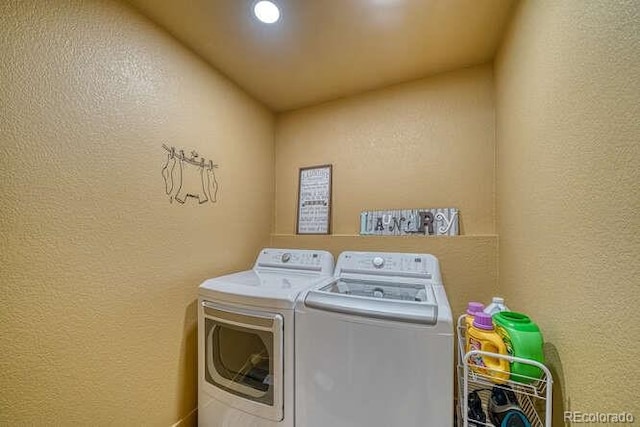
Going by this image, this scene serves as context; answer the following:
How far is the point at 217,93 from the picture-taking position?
1.68 meters

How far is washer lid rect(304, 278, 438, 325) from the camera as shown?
0.94m

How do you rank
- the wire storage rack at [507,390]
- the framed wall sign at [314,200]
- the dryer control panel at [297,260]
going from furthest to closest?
the framed wall sign at [314,200] < the dryer control panel at [297,260] < the wire storage rack at [507,390]

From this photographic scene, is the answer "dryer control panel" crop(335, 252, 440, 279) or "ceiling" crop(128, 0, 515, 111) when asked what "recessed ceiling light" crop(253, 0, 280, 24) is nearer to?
"ceiling" crop(128, 0, 515, 111)

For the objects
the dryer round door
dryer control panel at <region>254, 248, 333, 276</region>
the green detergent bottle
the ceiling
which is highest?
the ceiling

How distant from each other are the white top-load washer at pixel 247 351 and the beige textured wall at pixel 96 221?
0.63 ft

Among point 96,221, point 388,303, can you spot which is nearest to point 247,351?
point 388,303

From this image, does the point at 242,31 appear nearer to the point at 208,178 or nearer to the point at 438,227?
the point at 208,178

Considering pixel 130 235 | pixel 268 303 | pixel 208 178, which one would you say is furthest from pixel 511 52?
pixel 130 235

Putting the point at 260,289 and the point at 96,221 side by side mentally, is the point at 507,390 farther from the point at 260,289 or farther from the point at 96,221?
the point at 96,221

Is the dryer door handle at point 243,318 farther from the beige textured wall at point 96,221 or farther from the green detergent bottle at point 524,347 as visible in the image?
the green detergent bottle at point 524,347

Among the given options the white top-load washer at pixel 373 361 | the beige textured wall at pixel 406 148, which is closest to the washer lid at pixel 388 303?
the white top-load washer at pixel 373 361

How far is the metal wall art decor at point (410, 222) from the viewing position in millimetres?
1611

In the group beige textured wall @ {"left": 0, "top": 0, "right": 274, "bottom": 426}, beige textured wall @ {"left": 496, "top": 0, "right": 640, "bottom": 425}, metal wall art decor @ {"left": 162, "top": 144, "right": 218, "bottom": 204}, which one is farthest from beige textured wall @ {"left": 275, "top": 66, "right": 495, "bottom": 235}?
beige textured wall @ {"left": 0, "top": 0, "right": 274, "bottom": 426}

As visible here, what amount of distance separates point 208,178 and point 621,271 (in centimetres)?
177
